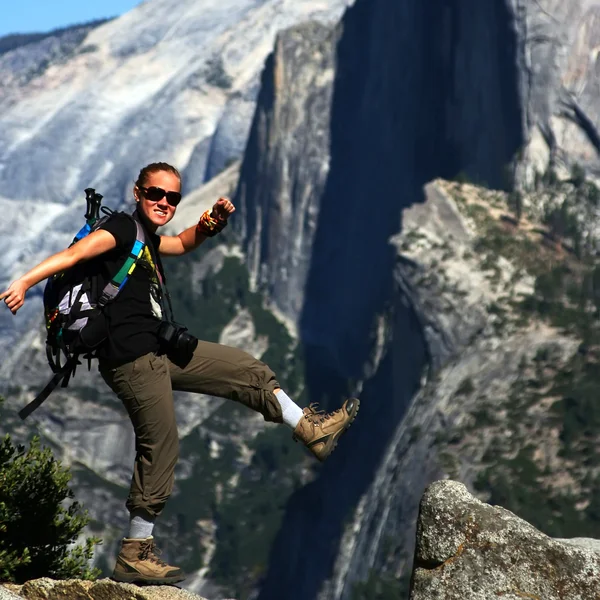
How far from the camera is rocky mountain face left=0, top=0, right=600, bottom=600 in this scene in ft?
374

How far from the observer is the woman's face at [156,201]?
1467 cm

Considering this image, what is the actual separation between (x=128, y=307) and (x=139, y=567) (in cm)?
297

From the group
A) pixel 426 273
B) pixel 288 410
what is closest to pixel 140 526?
pixel 288 410

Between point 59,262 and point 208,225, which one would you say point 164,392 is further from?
point 208,225

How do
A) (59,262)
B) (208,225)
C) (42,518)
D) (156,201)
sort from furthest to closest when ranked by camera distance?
1. (42,518)
2. (208,225)
3. (156,201)
4. (59,262)

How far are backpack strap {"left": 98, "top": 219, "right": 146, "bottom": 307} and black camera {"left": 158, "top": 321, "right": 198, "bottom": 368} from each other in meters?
0.64

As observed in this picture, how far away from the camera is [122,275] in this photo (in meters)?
14.2

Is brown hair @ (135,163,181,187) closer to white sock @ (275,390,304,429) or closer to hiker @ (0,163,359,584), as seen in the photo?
hiker @ (0,163,359,584)

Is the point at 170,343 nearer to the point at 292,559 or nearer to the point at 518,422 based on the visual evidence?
the point at 518,422

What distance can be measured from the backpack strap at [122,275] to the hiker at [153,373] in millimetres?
58

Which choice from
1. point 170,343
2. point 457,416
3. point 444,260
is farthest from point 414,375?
point 170,343

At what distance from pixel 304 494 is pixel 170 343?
473 feet

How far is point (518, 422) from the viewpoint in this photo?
113m

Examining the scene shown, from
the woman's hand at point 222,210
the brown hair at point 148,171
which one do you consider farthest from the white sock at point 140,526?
the brown hair at point 148,171
